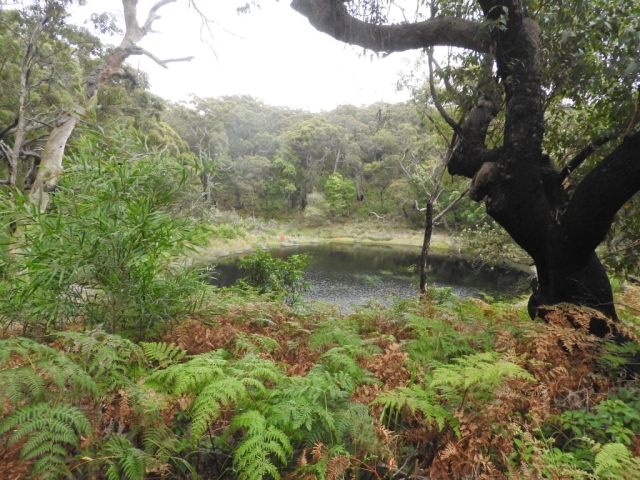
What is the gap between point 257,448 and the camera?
1.32 metres

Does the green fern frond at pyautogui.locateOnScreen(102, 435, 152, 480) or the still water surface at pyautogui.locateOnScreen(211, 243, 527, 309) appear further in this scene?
the still water surface at pyautogui.locateOnScreen(211, 243, 527, 309)

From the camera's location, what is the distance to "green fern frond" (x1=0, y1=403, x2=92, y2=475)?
1188 mm

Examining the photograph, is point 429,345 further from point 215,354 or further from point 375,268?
point 375,268

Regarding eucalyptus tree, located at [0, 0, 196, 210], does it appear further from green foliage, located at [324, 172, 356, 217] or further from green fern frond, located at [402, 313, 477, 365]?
green foliage, located at [324, 172, 356, 217]

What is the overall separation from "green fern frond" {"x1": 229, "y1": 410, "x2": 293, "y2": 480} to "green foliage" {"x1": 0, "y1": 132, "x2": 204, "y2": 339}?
134 cm

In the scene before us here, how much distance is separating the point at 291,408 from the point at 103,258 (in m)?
1.60

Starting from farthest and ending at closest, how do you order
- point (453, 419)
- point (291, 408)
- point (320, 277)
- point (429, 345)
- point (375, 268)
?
point (375, 268) → point (320, 277) → point (429, 345) → point (453, 419) → point (291, 408)

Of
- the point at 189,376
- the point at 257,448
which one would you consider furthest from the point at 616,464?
the point at 189,376

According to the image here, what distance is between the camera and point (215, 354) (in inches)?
79.4

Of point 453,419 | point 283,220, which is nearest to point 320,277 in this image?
point 453,419

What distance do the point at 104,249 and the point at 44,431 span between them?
125cm

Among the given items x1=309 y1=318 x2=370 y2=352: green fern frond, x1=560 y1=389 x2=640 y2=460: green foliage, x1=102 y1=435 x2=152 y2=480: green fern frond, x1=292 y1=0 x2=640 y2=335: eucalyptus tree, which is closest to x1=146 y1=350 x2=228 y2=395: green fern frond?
x1=102 y1=435 x2=152 y2=480: green fern frond

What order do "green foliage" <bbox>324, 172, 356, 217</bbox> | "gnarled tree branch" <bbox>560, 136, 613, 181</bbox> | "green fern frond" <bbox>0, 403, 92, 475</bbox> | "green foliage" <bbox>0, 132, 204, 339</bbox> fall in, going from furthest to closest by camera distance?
"green foliage" <bbox>324, 172, 356, 217</bbox> → "gnarled tree branch" <bbox>560, 136, 613, 181</bbox> → "green foliage" <bbox>0, 132, 204, 339</bbox> → "green fern frond" <bbox>0, 403, 92, 475</bbox>

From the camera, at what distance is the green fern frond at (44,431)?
1.19 metres
